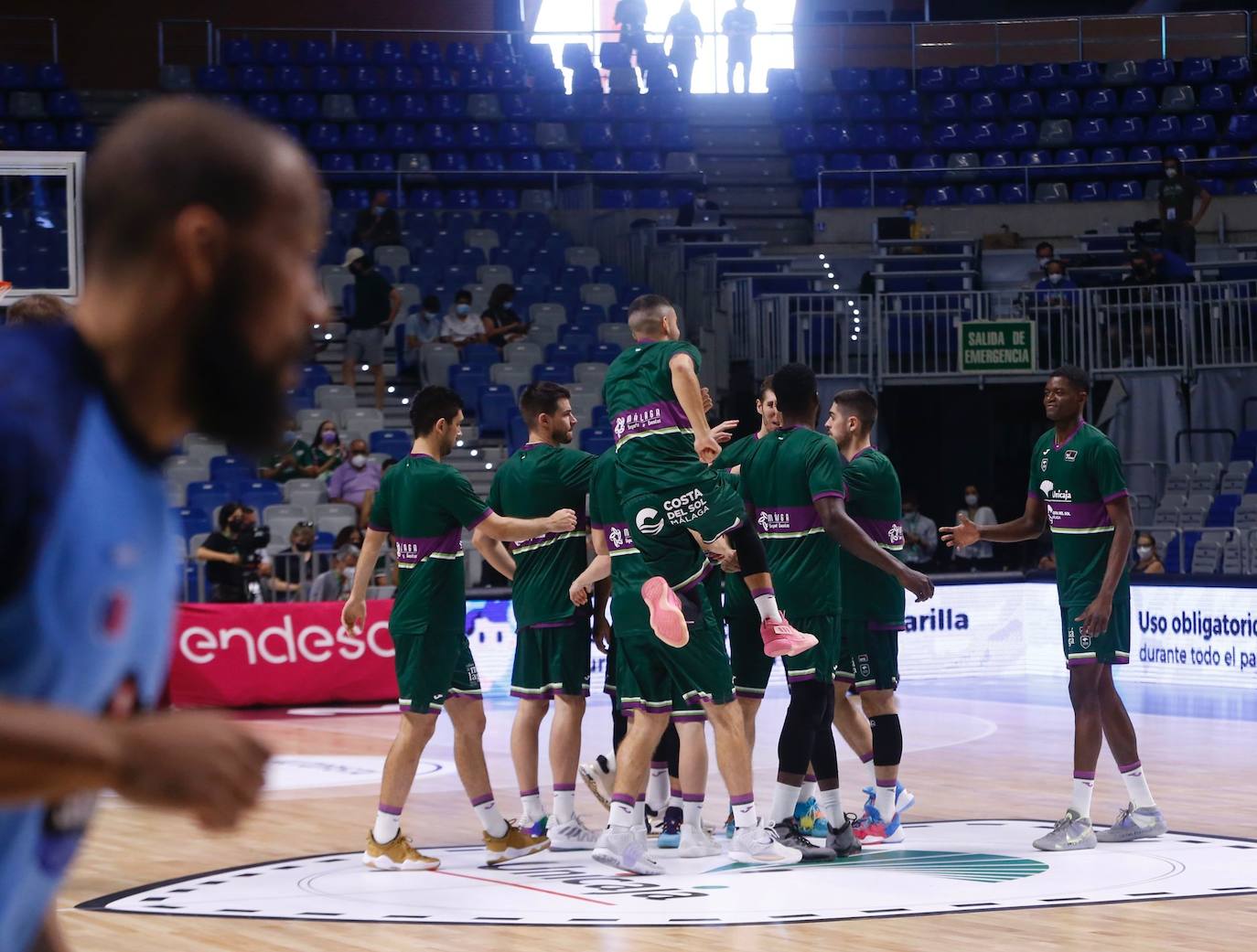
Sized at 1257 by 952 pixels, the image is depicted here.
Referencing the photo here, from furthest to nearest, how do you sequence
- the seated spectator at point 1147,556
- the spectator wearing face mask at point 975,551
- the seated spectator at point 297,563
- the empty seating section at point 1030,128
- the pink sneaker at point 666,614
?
the empty seating section at point 1030,128
the spectator wearing face mask at point 975,551
the seated spectator at point 1147,556
the seated spectator at point 297,563
the pink sneaker at point 666,614

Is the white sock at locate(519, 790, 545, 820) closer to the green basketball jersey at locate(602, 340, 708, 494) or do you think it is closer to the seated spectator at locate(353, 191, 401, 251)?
the green basketball jersey at locate(602, 340, 708, 494)

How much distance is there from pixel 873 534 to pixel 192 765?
24.8 feet

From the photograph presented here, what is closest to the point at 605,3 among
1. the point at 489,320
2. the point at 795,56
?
the point at 795,56

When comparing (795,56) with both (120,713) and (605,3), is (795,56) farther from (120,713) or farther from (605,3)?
(120,713)

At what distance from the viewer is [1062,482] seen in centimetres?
857

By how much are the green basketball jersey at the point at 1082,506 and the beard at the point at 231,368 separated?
709 centimetres

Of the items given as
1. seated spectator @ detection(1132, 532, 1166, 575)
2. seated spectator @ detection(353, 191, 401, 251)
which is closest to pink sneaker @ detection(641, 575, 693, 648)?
seated spectator @ detection(1132, 532, 1166, 575)

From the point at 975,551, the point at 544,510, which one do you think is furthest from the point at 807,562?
the point at 975,551

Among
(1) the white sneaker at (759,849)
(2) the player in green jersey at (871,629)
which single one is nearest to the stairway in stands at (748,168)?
(2) the player in green jersey at (871,629)

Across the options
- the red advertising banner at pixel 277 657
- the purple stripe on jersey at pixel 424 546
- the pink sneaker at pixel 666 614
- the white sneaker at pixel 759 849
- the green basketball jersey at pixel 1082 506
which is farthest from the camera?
the red advertising banner at pixel 277 657

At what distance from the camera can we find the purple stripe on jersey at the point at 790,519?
27.7ft

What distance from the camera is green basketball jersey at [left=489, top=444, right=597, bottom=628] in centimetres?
880

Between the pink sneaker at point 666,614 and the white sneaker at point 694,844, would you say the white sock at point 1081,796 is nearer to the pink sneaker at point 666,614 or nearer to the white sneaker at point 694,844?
the pink sneaker at point 666,614

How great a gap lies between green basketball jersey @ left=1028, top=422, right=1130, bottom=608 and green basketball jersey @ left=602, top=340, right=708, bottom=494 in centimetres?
199
